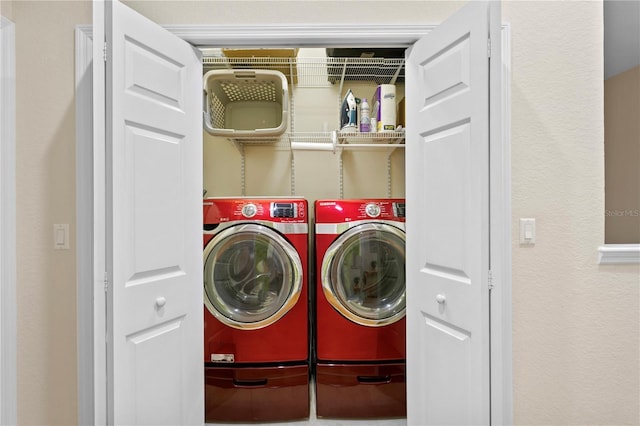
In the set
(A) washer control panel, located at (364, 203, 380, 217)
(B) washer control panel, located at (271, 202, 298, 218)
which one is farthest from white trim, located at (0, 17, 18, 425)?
(A) washer control panel, located at (364, 203, 380, 217)

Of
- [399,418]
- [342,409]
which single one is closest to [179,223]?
[342,409]

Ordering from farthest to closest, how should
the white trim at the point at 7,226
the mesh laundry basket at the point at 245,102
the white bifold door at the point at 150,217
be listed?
the mesh laundry basket at the point at 245,102, the white trim at the point at 7,226, the white bifold door at the point at 150,217

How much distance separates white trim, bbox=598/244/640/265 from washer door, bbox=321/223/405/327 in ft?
2.89

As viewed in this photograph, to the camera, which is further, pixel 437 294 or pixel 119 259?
pixel 437 294

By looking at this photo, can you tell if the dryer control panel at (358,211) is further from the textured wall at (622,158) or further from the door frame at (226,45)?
the textured wall at (622,158)

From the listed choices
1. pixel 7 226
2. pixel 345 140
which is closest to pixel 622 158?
pixel 345 140

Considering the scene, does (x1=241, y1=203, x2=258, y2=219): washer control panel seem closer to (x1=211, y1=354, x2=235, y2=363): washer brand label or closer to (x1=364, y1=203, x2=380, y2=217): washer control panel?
(x1=364, y1=203, x2=380, y2=217): washer control panel

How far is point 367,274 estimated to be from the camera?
1950 mm

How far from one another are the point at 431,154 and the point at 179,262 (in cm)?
112

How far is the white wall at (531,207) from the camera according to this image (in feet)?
4.65

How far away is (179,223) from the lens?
137cm

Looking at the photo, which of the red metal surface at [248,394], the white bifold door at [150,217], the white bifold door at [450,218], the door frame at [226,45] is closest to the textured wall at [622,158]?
the door frame at [226,45]

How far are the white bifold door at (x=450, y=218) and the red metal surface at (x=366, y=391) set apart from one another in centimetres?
37

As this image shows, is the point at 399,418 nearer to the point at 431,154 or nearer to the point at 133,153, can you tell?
the point at 431,154
